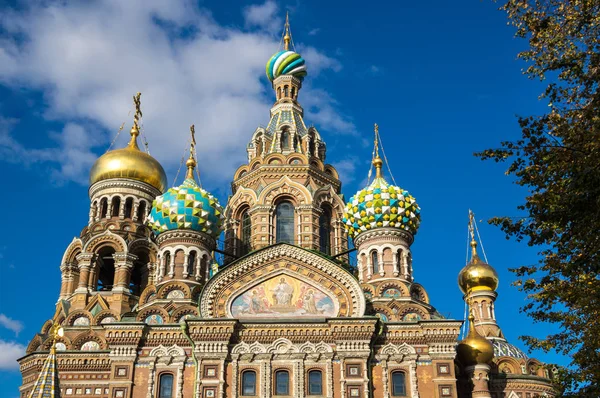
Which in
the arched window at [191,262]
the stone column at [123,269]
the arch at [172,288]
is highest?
the stone column at [123,269]

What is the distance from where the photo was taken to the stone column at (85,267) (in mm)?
21969

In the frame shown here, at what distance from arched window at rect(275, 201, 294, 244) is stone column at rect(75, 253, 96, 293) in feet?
19.2

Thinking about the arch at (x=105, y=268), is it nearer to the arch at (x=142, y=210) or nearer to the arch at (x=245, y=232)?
the arch at (x=142, y=210)

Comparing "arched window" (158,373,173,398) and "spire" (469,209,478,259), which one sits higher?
"spire" (469,209,478,259)

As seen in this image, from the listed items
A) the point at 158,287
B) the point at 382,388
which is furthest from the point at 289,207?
the point at 382,388

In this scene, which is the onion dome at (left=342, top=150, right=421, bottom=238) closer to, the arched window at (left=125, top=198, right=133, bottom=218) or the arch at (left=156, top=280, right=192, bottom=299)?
the arch at (left=156, top=280, right=192, bottom=299)

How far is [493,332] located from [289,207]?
26.5 feet

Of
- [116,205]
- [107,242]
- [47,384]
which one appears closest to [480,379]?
[47,384]

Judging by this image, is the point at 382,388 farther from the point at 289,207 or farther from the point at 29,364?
the point at 29,364

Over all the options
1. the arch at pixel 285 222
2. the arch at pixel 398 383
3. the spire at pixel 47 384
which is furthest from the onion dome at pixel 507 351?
the spire at pixel 47 384

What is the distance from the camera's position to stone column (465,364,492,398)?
17922mm

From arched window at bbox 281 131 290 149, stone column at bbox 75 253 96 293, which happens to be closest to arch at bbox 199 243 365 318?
stone column at bbox 75 253 96 293

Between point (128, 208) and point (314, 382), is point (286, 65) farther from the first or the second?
A: point (314, 382)

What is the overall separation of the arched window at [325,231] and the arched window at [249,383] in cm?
622
